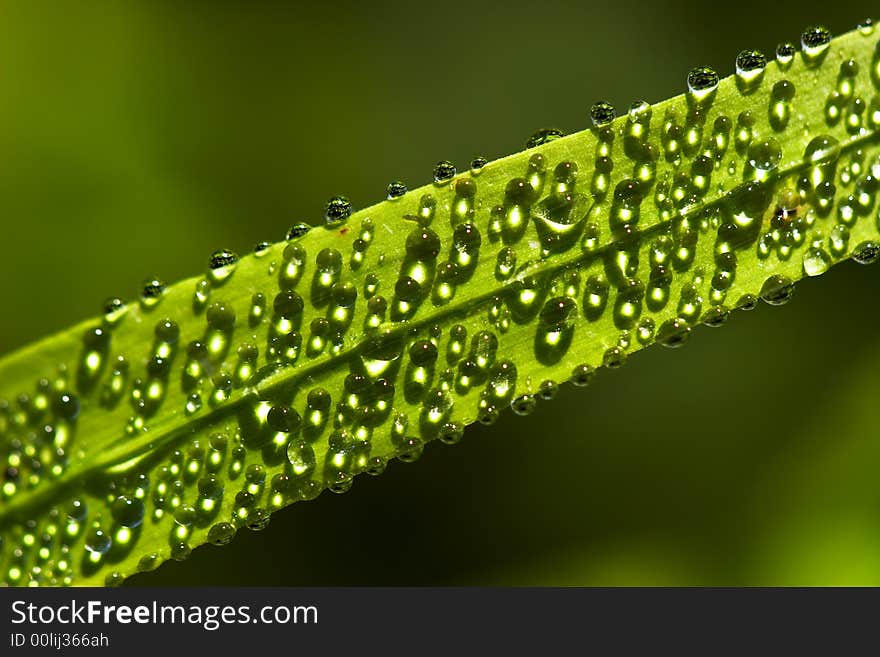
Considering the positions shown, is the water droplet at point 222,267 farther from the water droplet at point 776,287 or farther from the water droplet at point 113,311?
the water droplet at point 776,287

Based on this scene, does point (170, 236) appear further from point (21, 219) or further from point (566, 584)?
point (566, 584)

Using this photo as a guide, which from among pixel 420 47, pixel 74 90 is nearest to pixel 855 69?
pixel 420 47

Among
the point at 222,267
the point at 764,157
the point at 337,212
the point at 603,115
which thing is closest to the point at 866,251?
the point at 764,157

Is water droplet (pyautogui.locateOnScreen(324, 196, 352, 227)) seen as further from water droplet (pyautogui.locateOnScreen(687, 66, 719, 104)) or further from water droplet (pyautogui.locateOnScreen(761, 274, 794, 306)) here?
water droplet (pyautogui.locateOnScreen(761, 274, 794, 306))

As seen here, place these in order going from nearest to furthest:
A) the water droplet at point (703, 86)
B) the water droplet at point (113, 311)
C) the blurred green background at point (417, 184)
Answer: the water droplet at point (113, 311)
the water droplet at point (703, 86)
the blurred green background at point (417, 184)

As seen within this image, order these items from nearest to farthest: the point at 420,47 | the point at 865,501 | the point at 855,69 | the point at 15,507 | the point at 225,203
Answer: the point at 15,507, the point at 855,69, the point at 865,501, the point at 225,203, the point at 420,47

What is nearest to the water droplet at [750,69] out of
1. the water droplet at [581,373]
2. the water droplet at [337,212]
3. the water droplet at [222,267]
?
the water droplet at [581,373]

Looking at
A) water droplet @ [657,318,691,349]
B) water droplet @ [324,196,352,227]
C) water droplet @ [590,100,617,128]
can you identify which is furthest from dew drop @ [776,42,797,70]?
water droplet @ [324,196,352,227]

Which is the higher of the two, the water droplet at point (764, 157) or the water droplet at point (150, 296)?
the water droplet at point (764, 157)
